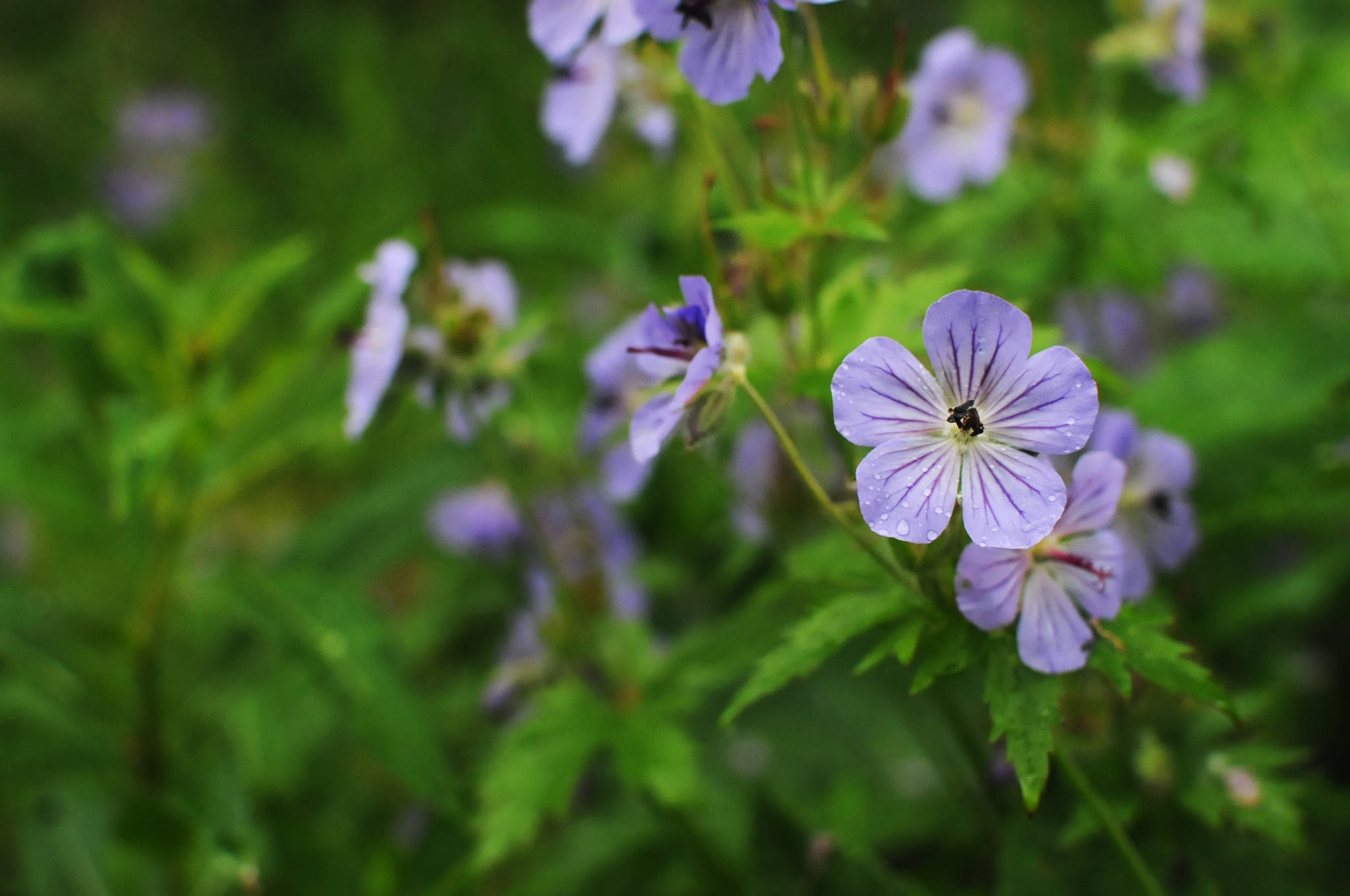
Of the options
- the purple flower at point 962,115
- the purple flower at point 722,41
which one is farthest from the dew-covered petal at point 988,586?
the purple flower at point 962,115

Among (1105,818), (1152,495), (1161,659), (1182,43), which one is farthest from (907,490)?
(1182,43)

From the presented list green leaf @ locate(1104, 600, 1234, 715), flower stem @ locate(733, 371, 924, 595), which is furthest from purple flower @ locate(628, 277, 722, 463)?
green leaf @ locate(1104, 600, 1234, 715)

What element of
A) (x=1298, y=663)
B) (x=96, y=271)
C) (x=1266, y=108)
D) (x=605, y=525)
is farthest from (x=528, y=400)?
(x=1298, y=663)

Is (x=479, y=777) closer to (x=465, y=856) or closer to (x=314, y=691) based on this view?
(x=465, y=856)

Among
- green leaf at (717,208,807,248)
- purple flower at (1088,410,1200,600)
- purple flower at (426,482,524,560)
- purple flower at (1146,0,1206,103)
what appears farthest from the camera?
purple flower at (426,482,524,560)

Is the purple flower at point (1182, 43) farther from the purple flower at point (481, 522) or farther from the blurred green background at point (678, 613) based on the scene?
the purple flower at point (481, 522)

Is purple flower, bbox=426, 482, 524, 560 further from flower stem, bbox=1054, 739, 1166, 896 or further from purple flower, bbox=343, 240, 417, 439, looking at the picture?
flower stem, bbox=1054, 739, 1166, 896

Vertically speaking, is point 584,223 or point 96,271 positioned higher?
point 96,271

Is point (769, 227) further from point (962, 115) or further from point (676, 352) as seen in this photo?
point (962, 115)
